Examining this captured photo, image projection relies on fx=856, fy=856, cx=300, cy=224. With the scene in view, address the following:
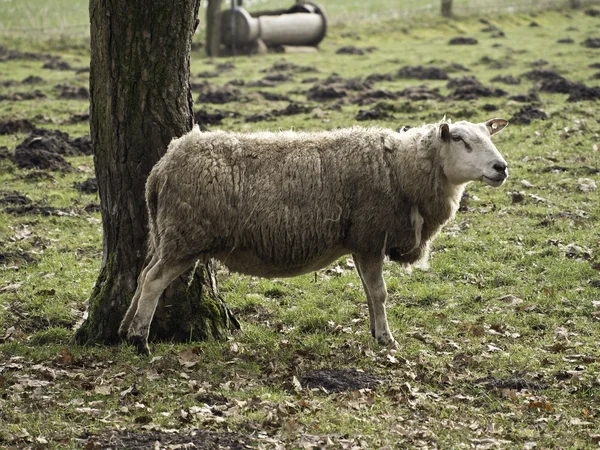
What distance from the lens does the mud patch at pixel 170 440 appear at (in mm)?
6039

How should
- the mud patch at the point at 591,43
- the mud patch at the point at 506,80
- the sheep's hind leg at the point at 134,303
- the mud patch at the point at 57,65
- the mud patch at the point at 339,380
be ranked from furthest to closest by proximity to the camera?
the mud patch at the point at 591,43
the mud patch at the point at 57,65
the mud patch at the point at 506,80
the sheep's hind leg at the point at 134,303
the mud patch at the point at 339,380

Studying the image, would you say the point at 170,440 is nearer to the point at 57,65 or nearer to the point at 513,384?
the point at 513,384

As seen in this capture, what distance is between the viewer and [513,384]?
7.45 meters

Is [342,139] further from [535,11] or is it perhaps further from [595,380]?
[535,11]

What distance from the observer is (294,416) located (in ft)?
21.8

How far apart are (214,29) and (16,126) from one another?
13966 millimetres

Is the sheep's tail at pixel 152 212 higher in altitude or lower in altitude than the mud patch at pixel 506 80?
higher

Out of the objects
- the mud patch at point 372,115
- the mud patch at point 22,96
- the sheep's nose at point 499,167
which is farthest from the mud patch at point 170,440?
the mud patch at point 22,96

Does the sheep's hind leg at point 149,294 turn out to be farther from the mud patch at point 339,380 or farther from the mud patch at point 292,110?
the mud patch at point 292,110

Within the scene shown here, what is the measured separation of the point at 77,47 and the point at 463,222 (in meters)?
22.0

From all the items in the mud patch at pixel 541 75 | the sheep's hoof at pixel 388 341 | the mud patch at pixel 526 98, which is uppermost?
the mud patch at pixel 541 75

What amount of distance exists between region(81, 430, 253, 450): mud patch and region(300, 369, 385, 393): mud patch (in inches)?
48.7

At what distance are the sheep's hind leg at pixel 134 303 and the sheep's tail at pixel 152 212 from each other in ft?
0.34

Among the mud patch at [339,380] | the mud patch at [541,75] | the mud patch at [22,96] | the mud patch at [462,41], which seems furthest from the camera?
the mud patch at [462,41]
